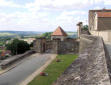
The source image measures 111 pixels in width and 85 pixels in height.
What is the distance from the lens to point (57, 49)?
25.3 meters

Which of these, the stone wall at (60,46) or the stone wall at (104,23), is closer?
the stone wall at (60,46)

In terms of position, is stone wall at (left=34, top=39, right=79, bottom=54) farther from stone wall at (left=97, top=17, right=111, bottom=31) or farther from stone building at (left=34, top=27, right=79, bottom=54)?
stone wall at (left=97, top=17, right=111, bottom=31)

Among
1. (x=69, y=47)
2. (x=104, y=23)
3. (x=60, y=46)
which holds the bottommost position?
(x=69, y=47)

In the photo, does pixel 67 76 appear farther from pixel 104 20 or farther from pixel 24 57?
pixel 104 20

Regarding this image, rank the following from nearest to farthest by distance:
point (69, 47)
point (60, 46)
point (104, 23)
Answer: point (60, 46), point (69, 47), point (104, 23)

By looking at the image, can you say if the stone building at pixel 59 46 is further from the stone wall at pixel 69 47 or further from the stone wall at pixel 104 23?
the stone wall at pixel 104 23

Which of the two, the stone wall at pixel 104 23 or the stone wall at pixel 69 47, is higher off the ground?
the stone wall at pixel 104 23

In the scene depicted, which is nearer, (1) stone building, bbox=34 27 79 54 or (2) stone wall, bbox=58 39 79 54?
(1) stone building, bbox=34 27 79 54

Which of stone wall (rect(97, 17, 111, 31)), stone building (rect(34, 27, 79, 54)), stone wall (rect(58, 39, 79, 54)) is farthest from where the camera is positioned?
stone wall (rect(97, 17, 111, 31))

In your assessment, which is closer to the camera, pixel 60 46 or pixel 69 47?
pixel 60 46

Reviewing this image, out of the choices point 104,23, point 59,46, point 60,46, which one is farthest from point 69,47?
point 104,23

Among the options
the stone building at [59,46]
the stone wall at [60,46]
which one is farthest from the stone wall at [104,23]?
the stone wall at [60,46]

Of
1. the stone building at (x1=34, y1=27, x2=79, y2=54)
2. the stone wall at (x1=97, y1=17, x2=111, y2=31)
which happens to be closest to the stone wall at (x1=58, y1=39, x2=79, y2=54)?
the stone building at (x1=34, y1=27, x2=79, y2=54)

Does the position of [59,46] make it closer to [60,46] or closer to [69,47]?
[60,46]
